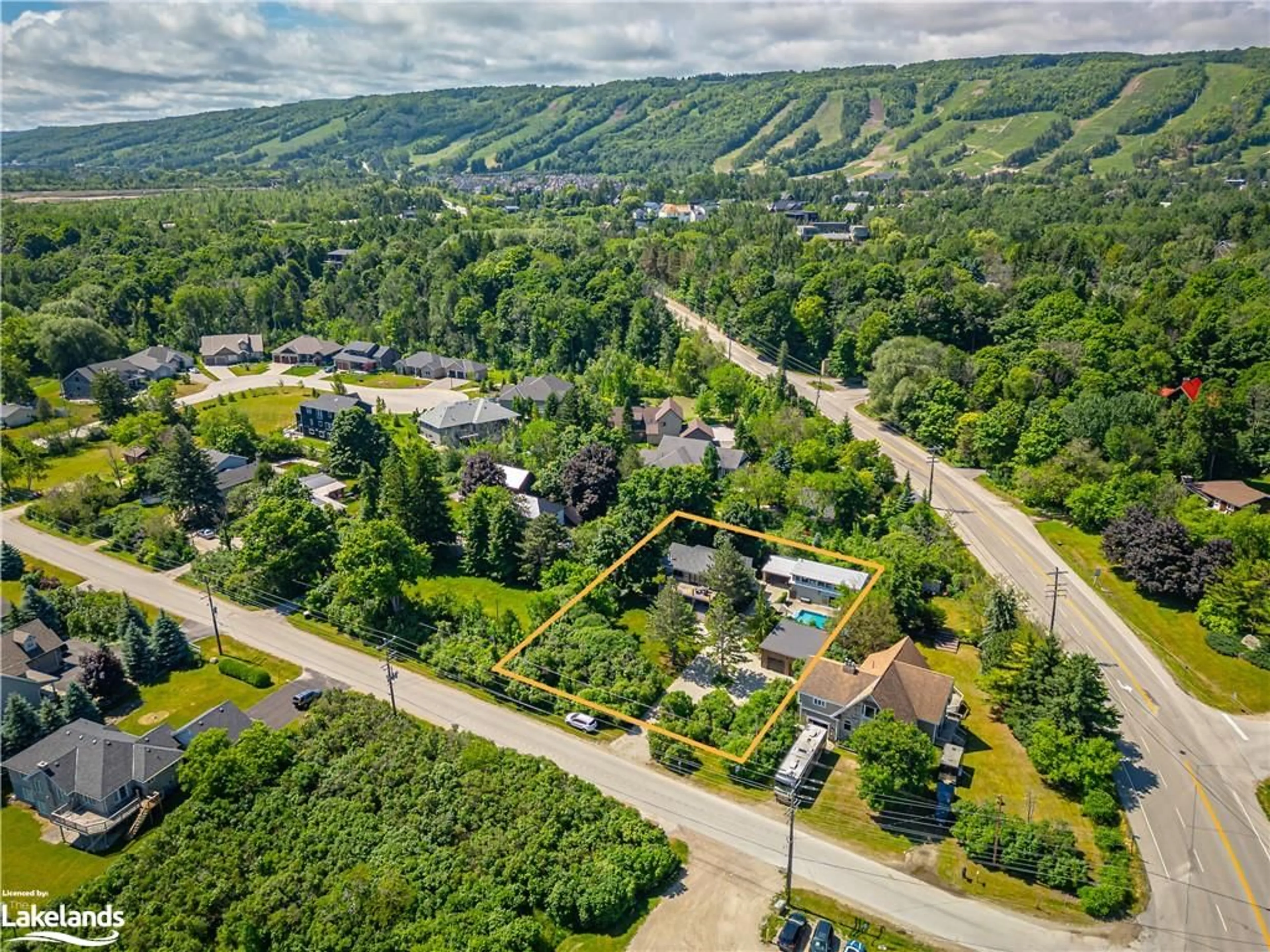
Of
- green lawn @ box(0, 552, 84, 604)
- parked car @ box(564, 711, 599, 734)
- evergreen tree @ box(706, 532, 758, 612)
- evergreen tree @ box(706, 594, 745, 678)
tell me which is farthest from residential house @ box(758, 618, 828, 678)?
green lawn @ box(0, 552, 84, 604)

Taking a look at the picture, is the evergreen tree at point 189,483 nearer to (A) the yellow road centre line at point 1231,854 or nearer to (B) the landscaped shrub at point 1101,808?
(B) the landscaped shrub at point 1101,808

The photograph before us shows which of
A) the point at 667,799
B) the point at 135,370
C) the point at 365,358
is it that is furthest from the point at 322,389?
the point at 667,799

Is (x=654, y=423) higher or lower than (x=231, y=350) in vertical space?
higher

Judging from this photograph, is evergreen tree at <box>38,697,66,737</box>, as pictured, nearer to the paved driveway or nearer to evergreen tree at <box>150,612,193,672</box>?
evergreen tree at <box>150,612,193,672</box>

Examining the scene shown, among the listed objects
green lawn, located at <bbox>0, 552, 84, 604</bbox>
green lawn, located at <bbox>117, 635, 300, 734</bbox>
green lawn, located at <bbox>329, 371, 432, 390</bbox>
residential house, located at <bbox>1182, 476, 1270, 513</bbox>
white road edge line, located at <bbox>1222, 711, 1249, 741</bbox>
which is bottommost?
green lawn, located at <bbox>0, 552, 84, 604</bbox>

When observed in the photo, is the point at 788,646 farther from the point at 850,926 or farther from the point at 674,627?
the point at 850,926

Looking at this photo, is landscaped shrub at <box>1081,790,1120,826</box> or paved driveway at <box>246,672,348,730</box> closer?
landscaped shrub at <box>1081,790,1120,826</box>
